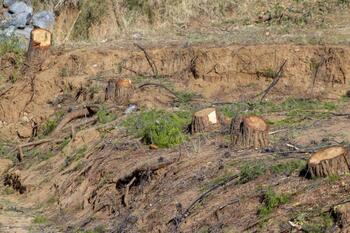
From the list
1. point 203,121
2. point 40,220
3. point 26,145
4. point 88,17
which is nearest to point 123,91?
point 26,145

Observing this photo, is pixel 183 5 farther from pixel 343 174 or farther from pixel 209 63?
pixel 343 174

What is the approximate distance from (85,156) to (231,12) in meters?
6.16

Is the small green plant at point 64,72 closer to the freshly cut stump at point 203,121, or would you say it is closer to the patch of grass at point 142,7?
the patch of grass at point 142,7

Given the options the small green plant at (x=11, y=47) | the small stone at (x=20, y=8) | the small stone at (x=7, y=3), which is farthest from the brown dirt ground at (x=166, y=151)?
the small stone at (x=7, y=3)

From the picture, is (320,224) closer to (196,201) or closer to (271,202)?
(271,202)

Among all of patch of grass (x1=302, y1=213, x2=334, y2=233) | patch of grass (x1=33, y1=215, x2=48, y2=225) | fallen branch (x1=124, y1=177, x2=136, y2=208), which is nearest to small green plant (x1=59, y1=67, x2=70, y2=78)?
patch of grass (x1=33, y1=215, x2=48, y2=225)

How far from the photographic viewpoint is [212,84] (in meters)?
13.5

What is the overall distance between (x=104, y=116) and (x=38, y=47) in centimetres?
319

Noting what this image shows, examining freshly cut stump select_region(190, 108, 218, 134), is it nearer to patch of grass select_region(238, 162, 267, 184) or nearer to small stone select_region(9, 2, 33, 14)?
patch of grass select_region(238, 162, 267, 184)

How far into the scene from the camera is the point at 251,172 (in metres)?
9.00

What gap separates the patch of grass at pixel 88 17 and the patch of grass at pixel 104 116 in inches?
181

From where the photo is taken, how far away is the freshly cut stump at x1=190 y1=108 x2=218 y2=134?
10.8m

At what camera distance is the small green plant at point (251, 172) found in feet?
29.4

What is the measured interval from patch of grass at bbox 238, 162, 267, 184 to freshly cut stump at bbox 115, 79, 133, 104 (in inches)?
160
